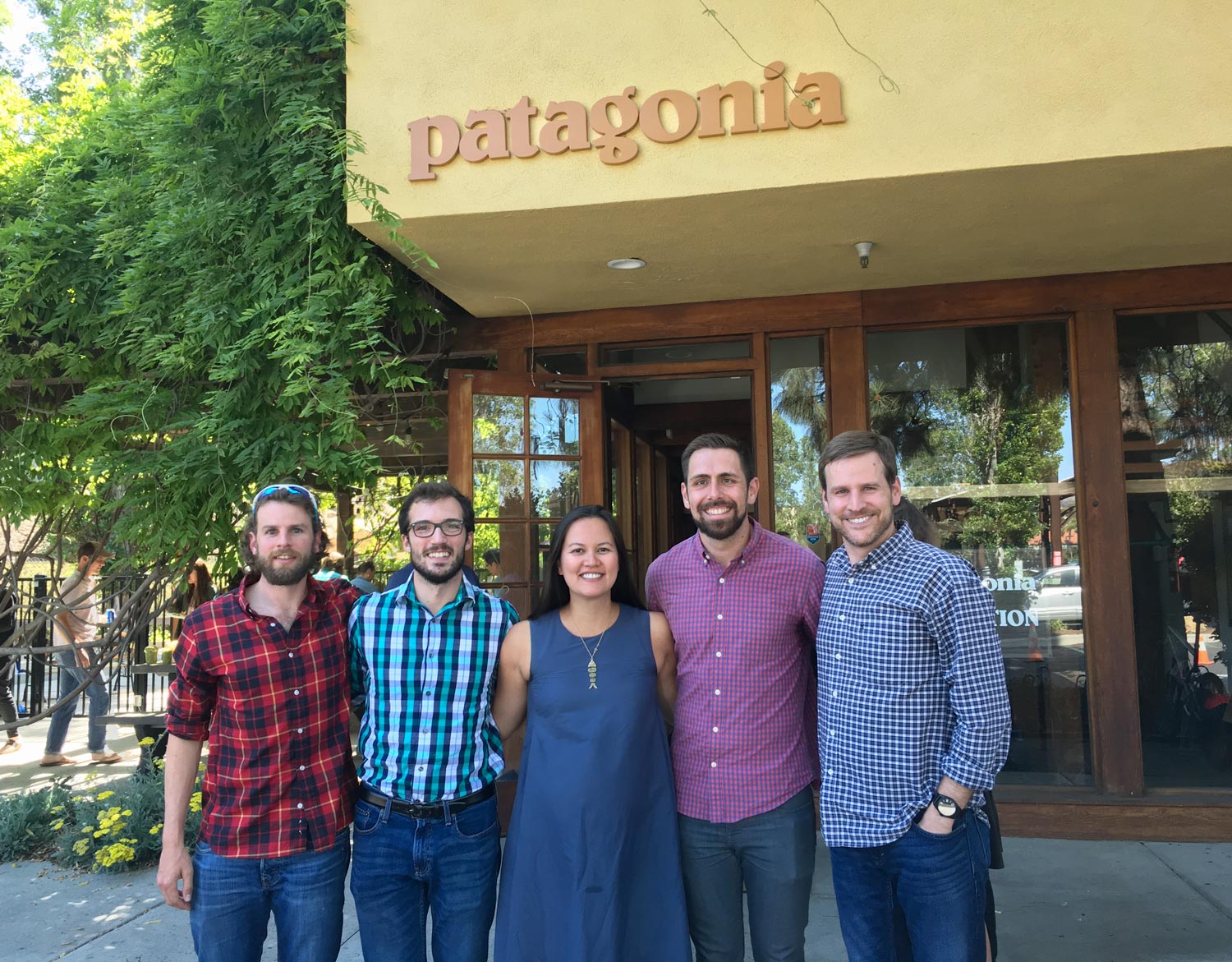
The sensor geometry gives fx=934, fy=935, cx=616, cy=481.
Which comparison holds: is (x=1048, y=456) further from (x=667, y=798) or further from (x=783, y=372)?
(x=667, y=798)

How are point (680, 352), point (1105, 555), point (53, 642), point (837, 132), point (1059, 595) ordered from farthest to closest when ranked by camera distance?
point (53, 642) < point (680, 352) < point (1059, 595) < point (1105, 555) < point (837, 132)

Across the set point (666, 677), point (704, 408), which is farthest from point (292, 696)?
point (704, 408)

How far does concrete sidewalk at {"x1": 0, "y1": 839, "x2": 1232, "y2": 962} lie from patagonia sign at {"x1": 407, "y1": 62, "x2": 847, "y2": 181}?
11.2ft

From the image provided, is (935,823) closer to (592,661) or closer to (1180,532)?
(592,661)

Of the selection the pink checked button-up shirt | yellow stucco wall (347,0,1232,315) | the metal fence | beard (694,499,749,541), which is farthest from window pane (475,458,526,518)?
beard (694,499,749,541)

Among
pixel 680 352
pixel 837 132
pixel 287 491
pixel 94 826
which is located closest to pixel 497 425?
pixel 680 352

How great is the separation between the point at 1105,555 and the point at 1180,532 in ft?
1.59

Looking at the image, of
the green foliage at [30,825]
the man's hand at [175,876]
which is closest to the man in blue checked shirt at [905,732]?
the man's hand at [175,876]

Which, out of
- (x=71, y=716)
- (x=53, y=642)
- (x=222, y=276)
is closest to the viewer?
(x=222, y=276)

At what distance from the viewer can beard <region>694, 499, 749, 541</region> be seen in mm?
2654

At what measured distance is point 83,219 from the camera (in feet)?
17.3

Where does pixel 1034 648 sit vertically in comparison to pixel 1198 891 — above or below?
above

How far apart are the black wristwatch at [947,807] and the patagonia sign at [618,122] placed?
8.93 ft

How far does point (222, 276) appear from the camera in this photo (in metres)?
4.57
